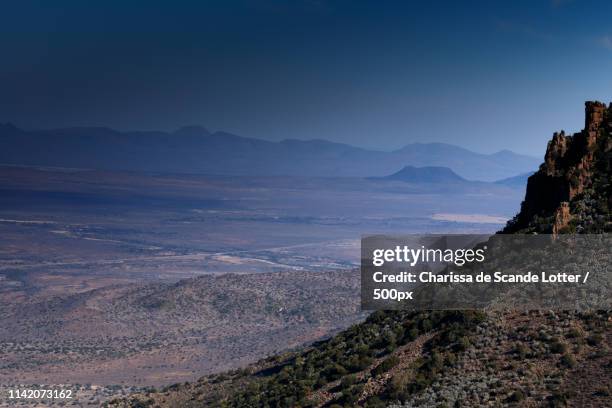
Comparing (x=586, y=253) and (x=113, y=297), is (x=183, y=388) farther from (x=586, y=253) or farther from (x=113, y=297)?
(x=113, y=297)

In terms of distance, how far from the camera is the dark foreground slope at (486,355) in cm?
2103

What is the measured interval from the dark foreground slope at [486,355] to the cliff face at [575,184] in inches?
1.5

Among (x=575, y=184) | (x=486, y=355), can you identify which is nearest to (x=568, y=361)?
(x=486, y=355)

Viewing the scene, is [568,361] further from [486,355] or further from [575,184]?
[575,184]

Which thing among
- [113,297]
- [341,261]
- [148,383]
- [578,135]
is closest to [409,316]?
[578,135]

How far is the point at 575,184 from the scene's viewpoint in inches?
1152

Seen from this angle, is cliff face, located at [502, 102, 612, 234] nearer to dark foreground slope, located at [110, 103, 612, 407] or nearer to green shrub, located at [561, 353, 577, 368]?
dark foreground slope, located at [110, 103, 612, 407]

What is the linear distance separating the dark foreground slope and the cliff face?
37 millimetres

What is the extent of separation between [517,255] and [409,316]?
4.53 metres

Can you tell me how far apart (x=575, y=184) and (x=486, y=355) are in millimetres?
8910

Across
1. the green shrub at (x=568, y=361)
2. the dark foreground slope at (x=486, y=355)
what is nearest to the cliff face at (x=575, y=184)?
the dark foreground slope at (x=486, y=355)

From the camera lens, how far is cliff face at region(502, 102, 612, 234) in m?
27.7

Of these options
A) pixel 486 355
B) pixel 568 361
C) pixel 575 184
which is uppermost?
pixel 575 184

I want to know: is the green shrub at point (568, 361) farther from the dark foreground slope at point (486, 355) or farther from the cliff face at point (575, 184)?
the cliff face at point (575, 184)
